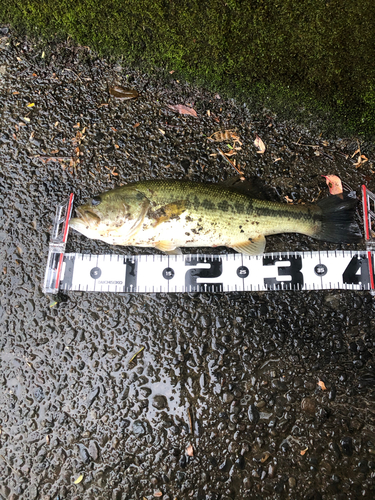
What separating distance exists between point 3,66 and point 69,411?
14.8 feet

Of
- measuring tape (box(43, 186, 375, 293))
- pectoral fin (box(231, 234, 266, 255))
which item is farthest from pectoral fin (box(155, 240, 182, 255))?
pectoral fin (box(231, 234, 266, 255))

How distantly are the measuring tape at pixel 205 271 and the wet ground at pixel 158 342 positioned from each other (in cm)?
14

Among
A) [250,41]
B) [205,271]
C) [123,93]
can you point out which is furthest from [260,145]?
[123,93]

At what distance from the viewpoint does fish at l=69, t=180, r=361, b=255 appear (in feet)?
11.1

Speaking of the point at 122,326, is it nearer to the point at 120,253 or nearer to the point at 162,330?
the point at 162,330

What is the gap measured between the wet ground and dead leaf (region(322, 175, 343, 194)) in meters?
0.10

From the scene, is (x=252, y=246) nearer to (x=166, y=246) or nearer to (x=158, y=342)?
(x=166, y=246)

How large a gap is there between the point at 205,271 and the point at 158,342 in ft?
3.29

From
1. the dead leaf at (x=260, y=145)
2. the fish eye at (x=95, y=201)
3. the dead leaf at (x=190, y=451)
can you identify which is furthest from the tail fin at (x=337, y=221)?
the dead leaf at (x=190, y=451)

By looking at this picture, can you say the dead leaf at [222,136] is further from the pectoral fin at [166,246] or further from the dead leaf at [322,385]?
the dead leaf at [322,385]

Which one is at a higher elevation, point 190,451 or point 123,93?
point 123,93

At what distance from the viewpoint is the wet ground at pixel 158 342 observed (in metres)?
3.21

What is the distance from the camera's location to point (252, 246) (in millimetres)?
3576

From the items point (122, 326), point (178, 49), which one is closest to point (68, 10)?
point (178, 49)
